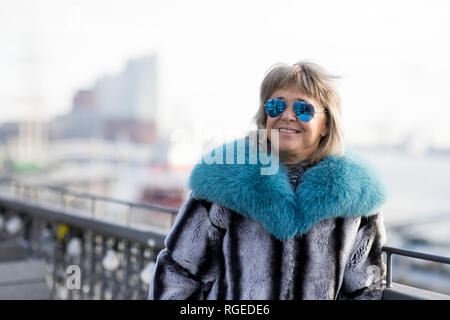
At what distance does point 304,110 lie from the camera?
59.4 inches

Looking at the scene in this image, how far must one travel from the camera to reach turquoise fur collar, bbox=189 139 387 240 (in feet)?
4.72

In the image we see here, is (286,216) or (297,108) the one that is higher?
(297,108)

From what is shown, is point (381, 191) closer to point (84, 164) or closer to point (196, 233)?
point (196, 233)

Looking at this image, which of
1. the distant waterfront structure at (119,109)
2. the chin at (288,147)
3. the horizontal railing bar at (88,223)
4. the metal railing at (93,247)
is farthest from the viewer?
the distant waterfront structure at (119,109)

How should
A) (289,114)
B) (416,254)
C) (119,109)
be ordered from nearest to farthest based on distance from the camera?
(289,114) → (416,254) → (119,109)

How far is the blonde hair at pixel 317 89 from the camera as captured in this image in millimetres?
1523

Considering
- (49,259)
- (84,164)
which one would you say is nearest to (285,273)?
(49,259)

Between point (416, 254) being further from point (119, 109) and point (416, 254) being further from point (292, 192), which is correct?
point (119, 109)

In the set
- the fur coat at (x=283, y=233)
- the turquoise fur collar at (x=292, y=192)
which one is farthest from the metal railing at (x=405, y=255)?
the turquoise fur collar at (x=292, y=192)

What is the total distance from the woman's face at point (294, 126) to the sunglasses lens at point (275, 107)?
0.01 meters

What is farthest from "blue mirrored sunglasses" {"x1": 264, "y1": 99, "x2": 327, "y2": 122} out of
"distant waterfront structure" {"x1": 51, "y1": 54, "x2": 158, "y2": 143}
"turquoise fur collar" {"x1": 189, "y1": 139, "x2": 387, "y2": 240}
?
"distant waterfront structure" {"x1": 51, "y1": 54, "x2": 158, "y2": 143}

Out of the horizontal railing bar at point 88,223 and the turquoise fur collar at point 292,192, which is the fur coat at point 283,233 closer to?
the turquoise fur collar at point 292,192

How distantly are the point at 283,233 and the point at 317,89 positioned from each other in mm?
484

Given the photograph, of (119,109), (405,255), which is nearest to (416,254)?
(405,255)
